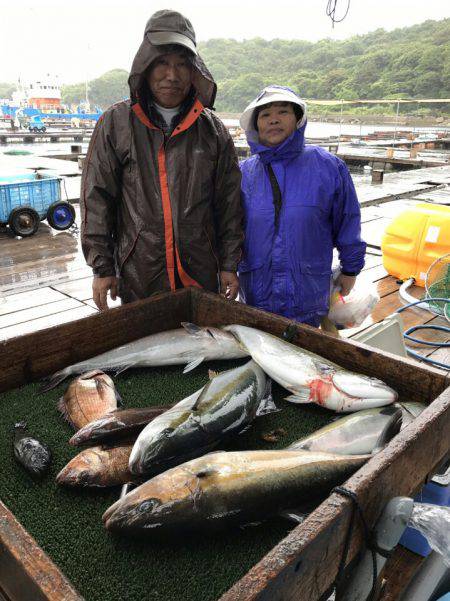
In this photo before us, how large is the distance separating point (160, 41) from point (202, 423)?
1.88m

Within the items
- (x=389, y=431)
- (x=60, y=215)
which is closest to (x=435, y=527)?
(x=389, y=431)

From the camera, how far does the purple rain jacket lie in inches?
107

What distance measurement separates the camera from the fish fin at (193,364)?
6.51ft

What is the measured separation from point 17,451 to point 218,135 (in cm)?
195

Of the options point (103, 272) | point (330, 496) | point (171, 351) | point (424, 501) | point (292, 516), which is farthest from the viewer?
point (103, 272)

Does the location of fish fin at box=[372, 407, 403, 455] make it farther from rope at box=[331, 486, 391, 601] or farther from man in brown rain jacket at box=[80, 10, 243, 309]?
man in brown rain jacket at box=[80, 10, 243, 309]

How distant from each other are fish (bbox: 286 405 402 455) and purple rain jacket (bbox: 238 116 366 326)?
131 centimetres

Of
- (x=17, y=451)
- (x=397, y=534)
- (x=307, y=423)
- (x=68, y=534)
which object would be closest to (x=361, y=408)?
(x=307, y=423)

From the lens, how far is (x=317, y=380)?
5.76 ft

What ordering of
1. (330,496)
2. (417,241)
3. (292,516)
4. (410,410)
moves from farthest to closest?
(417,241) < (410,410) < (292,516) < (330,496)

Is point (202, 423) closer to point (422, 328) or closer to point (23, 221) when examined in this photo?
point (422, 328)

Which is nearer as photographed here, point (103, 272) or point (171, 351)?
point (171, 351)

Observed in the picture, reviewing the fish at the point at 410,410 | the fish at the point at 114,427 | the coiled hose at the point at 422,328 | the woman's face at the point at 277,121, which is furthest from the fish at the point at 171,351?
the coiled hose at the point at 422,328

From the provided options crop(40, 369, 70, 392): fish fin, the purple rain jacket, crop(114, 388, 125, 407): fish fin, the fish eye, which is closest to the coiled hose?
the purple rain jacket
